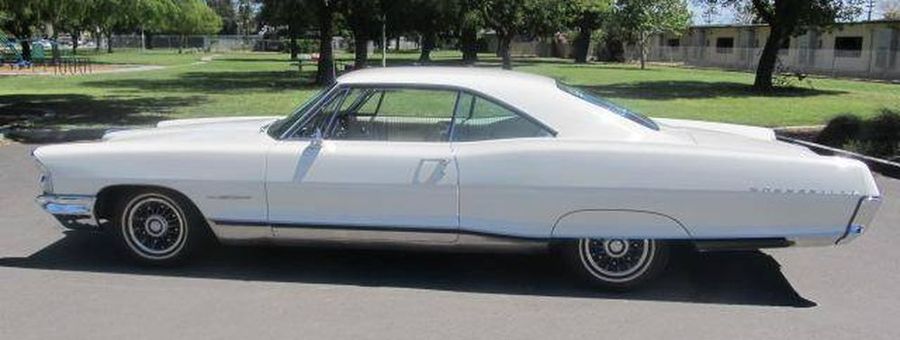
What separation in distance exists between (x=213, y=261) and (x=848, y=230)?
4.05 meters

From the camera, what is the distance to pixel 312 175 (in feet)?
18.5

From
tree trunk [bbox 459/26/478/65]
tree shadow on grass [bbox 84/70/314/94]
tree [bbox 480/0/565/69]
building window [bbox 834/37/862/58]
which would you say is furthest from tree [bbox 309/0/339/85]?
building window [bbox 834/37/862/58]

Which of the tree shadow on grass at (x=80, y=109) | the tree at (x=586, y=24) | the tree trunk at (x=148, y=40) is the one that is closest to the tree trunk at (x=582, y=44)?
the tree at (x=586, y=24)

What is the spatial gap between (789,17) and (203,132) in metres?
24.5

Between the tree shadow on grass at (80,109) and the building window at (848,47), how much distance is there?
36668 millimetres

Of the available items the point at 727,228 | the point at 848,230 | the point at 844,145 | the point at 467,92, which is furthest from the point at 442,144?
the point at 844,145

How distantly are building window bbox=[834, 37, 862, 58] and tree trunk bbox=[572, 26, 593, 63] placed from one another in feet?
56.8

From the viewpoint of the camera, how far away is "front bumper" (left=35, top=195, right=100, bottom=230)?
5.87 meters

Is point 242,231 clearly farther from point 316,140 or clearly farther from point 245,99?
point 245,99

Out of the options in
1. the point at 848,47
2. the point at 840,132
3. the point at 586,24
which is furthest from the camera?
the point at 586,24

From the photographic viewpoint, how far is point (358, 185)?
18.4 feet

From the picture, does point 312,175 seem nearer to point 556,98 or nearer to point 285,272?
point 285,272

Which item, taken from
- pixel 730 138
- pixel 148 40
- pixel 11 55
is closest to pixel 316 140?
pixel 730 138

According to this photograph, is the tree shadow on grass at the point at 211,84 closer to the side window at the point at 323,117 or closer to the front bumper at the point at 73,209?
the front bumper at the point at 73,209
